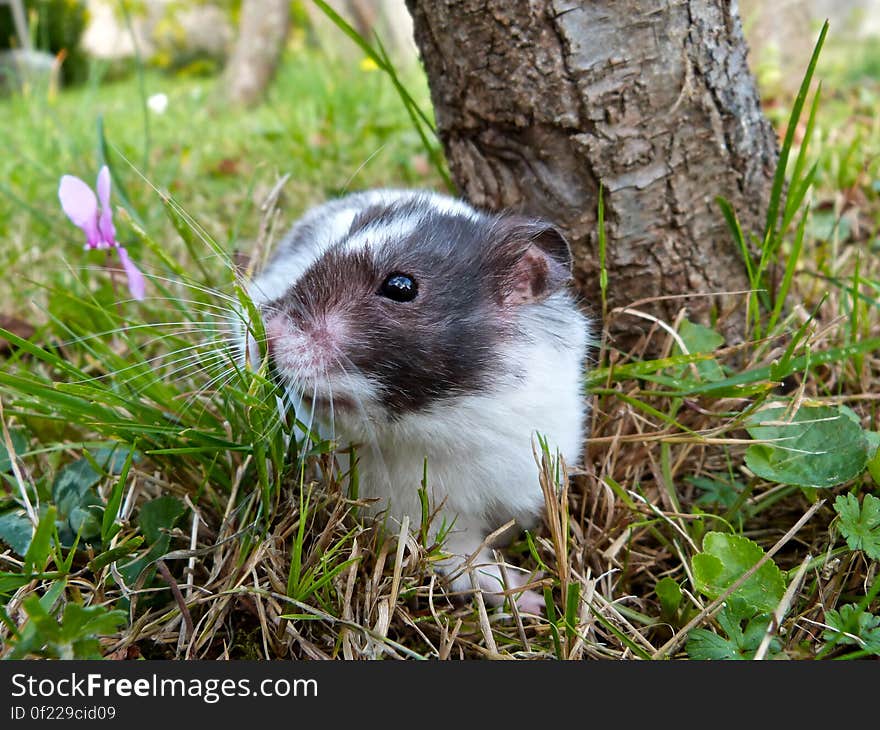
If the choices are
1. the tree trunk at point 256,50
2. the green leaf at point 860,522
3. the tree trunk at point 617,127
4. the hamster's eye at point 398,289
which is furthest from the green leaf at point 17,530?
the tree trunk at point 256,50

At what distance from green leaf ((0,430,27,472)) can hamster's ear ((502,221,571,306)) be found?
4.68 feet

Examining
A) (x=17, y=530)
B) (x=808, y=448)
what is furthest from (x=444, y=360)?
(x=17, y=530)

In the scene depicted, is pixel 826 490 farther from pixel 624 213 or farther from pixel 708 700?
pixel 624 213

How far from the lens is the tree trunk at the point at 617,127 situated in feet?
7.50

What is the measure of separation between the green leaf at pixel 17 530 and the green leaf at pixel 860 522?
197cm

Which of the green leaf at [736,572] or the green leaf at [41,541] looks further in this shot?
the green leaf at [736,572]

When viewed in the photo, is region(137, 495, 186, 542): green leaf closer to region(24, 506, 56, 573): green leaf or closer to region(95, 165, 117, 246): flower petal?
region(24, 506, 56, 573): green leaf

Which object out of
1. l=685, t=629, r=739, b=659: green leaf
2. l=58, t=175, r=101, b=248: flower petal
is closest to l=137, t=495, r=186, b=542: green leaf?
l=58, t=175, r=101, b=248: flower petal

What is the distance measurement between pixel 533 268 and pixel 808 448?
89cm

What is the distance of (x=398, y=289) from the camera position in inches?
72.3

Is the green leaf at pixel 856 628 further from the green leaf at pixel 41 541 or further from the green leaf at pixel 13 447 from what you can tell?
the green leaf at pixel 13 447

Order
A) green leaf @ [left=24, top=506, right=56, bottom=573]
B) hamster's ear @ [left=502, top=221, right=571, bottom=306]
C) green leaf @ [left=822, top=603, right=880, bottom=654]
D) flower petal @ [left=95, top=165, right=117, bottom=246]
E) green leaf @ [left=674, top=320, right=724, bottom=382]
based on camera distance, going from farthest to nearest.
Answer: green leaf @ [left=674, top=320, right=724, bottom=382] < flower petal @ [left=95, top=165, right=117, bottom=246] < hamster's ear @ [left=502, top=221, right=571, bottom=306] < green leaf @ [left=822, top=603, right=880, bottom=654] < green leaf @ [left=24, top=506, right=56, bottom=573]

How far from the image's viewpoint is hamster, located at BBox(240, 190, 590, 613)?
1756 millimetres

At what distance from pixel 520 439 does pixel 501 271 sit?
43 cm
